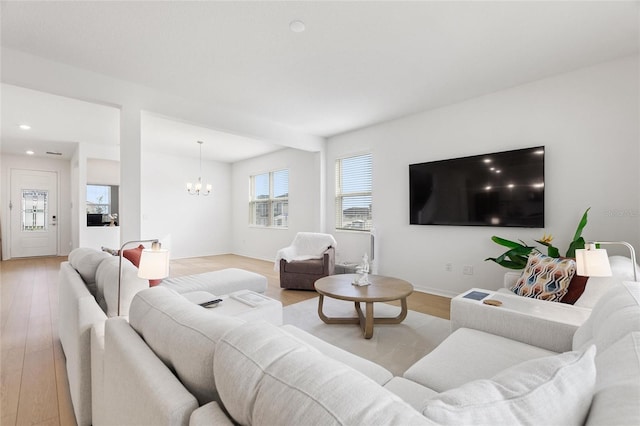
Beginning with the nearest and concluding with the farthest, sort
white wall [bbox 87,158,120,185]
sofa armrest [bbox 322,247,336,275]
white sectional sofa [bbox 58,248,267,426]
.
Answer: white sectional sofa [bbox 58,248,267,426] < sofa armrest [bbox 322,247,336,275] < white wall [bbox 87,158,120,185]

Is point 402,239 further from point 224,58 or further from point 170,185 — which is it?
point 170,185

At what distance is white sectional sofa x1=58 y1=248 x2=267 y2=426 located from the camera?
1.47 m

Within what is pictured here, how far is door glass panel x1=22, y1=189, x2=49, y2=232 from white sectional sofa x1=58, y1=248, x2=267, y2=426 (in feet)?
21.6

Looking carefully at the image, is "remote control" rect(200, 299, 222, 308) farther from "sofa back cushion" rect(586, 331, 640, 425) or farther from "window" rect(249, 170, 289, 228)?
"window" rect(249, 170, 289, 228)

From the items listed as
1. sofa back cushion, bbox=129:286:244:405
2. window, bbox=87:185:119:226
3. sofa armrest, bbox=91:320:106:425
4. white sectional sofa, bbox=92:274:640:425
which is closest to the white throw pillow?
white sectional sofa, bbox=92:274:640:425

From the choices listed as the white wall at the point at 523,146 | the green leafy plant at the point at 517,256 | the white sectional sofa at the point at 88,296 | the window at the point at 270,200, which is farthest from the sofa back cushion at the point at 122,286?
the window at the point at 270,200

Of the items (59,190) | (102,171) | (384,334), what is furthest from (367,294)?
(59,190)

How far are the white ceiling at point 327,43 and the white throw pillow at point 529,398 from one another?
2349 mm

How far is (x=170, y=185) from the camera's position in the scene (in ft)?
23.7

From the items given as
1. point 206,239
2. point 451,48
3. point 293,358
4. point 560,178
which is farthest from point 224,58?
point 206,239

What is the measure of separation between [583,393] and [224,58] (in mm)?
3291

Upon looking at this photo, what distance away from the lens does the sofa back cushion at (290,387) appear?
20.7 inches

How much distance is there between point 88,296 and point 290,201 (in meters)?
4.91

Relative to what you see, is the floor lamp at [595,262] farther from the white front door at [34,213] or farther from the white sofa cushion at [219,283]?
the white front door at [34,213]
